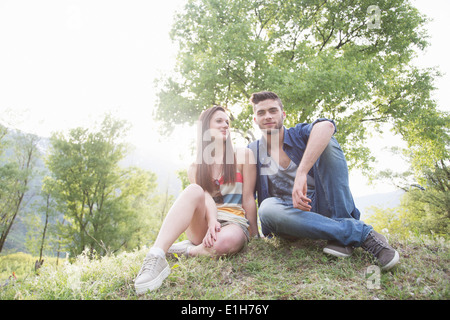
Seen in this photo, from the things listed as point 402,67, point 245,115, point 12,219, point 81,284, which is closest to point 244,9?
point 245,115

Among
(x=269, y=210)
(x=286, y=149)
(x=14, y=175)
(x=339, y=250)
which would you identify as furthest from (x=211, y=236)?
(x=14, y=175)

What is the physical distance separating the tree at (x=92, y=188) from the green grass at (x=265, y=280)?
1448 centimetres

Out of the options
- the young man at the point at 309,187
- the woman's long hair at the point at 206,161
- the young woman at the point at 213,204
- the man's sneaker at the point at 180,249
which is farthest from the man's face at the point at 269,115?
the man's sneaker at the point at 180,249

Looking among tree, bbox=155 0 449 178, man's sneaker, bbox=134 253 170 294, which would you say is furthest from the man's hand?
tree, bbox=155 0 449 178

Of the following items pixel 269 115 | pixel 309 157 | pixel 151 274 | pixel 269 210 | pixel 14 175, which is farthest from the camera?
pixel 14 175

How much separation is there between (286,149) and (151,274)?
196cm

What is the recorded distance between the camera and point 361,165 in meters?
9.89

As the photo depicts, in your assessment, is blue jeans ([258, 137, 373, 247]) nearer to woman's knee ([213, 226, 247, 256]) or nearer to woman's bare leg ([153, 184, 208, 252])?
woman's knee ([213, 226, 247, 256])

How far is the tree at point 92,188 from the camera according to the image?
1557cm

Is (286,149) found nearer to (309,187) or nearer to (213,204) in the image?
(309,187)

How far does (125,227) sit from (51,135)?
A: 316 inches

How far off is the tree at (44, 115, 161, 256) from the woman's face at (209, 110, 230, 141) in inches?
579

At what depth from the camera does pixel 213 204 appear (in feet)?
8.73

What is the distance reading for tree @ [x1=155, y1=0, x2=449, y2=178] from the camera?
29.5 ft
